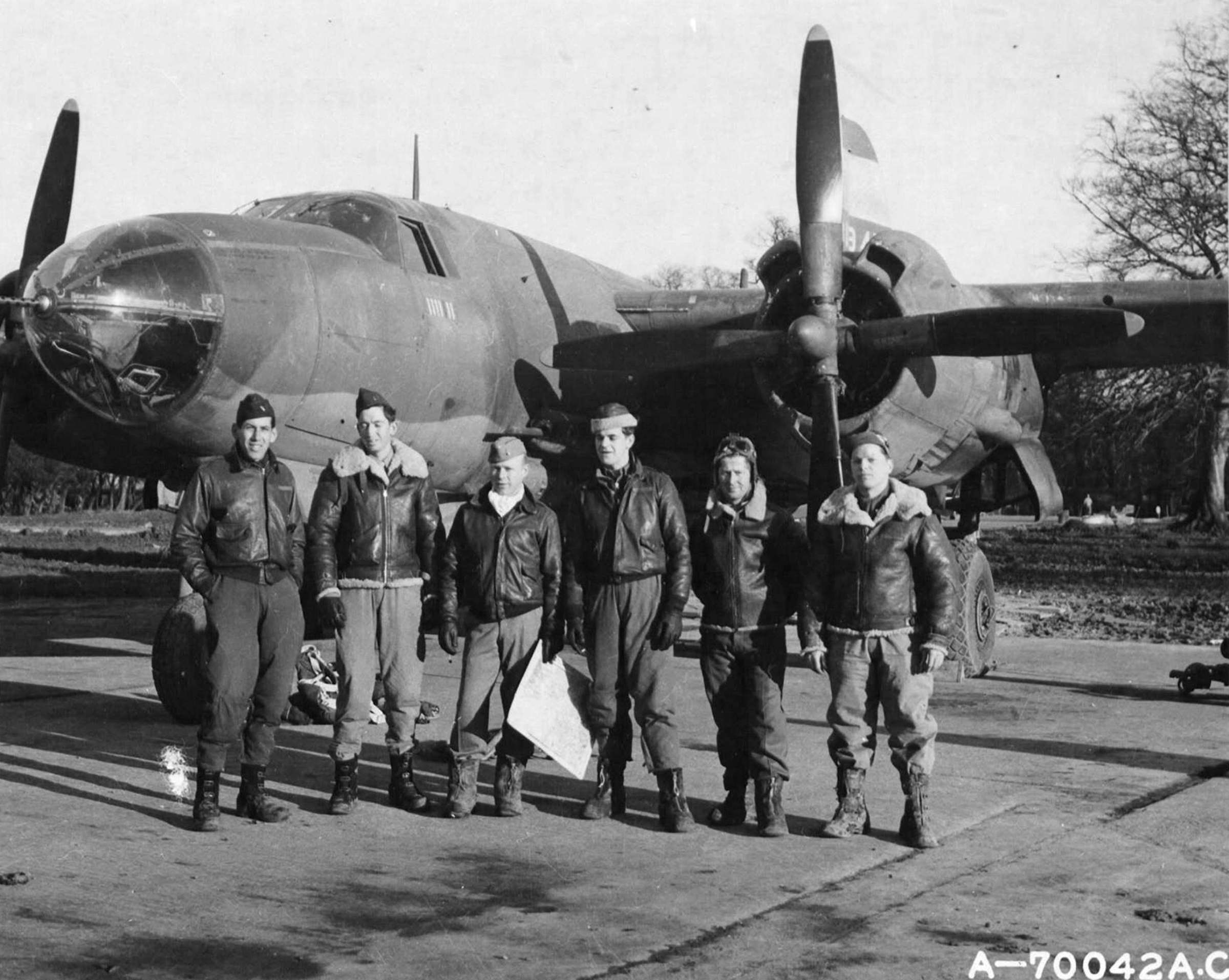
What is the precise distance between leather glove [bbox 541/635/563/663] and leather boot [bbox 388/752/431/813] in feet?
2.62

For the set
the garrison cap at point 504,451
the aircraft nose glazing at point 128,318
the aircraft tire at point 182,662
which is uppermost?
the aircraft nose glazing at point 128,318

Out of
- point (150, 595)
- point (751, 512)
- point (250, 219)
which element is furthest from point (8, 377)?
point (150, 595)

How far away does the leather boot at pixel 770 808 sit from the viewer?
6062mm

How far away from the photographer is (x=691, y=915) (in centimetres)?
481

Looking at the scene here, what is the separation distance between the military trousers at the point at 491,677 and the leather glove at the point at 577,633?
0.62 ft

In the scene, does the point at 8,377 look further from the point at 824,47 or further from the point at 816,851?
the point at 816,851

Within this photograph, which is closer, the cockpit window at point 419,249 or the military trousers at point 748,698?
the military trousers at point 748,698

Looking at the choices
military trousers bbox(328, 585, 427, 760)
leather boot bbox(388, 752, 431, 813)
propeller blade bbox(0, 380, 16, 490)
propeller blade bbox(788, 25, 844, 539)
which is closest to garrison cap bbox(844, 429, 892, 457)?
military trousers bbox(328, 585, 427, 760)

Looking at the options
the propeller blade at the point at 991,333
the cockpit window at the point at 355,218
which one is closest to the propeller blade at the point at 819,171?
the propeller blade at the point at 991,333

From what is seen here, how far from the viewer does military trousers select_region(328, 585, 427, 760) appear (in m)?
6.57

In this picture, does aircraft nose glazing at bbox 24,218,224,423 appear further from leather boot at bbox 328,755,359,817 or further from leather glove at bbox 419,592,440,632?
leather boot at bbox 328,755,359,817

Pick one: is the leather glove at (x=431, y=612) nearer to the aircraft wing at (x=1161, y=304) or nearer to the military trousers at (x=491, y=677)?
the military trousers at (x=491, y=677)

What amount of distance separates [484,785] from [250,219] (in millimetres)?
4267

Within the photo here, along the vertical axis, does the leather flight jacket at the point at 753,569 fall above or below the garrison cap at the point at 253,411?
below
